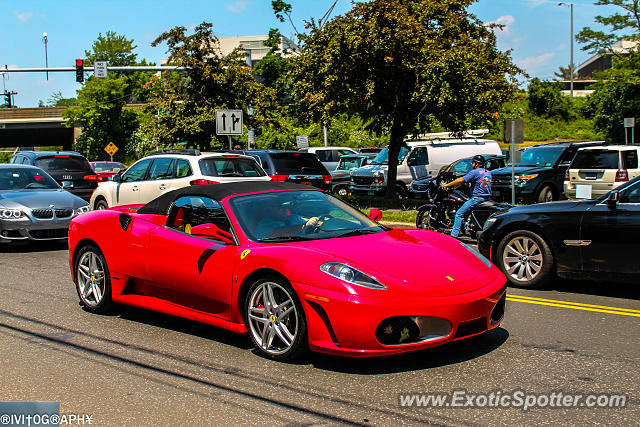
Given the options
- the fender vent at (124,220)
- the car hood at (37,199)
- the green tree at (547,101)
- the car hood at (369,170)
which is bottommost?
the car hood at (37,199)

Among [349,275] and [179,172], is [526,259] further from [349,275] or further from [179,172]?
[179,172]

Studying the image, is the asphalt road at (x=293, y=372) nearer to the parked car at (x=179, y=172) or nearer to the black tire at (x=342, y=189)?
the parked car at (x=179, y=172)

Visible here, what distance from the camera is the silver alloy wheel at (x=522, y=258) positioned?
27.3 ft

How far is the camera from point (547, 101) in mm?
65062

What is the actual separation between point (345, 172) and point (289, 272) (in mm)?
23974

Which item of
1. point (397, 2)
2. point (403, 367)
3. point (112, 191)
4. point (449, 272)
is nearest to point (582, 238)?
point (449, 272)

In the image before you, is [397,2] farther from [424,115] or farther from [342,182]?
[342,182]

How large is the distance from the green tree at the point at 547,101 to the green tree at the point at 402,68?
147 feet

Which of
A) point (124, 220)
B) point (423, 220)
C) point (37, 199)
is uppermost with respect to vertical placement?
point (124, 220)

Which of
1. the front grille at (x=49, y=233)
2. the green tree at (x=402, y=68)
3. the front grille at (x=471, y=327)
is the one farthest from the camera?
the green tree at (x=402, y=68)

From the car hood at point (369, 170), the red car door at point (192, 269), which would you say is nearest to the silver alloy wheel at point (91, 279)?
the red car door at point (192, 269)

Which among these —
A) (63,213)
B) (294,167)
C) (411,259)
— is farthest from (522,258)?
(294,167)

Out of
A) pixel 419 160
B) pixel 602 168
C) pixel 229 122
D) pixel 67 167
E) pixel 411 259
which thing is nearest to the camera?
pixel 411 259

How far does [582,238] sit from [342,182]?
21.0 m
